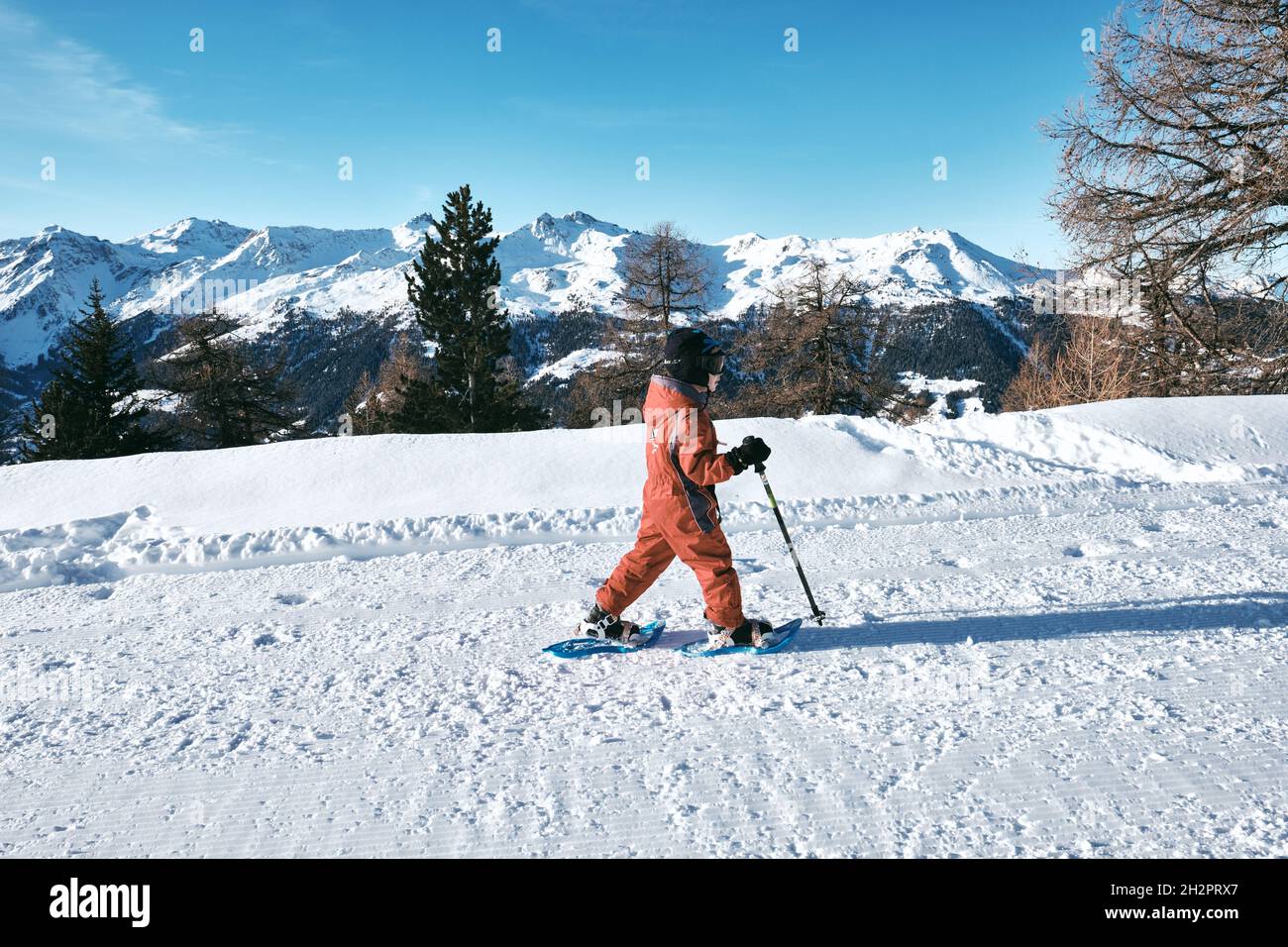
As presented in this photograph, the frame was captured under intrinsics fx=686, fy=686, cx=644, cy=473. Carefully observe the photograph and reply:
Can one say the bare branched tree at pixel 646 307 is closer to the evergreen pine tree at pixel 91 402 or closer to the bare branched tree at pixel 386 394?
the bare branched tree at pixel 386 394

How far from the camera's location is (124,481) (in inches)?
311

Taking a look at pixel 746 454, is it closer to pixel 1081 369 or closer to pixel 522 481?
pixel 522 481

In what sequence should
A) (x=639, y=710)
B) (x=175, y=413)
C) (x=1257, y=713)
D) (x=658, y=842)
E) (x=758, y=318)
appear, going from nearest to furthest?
(x=658, y=842), (x=1257, y=713), (x=639, y=710), (x=758, y=318), (x=175, y=413)

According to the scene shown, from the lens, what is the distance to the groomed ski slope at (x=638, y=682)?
247cm

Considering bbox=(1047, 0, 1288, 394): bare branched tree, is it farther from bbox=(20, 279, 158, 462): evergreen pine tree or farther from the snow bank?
bbox=(20, 279, 158, 462): evergreen pine tree

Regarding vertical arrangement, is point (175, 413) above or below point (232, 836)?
above

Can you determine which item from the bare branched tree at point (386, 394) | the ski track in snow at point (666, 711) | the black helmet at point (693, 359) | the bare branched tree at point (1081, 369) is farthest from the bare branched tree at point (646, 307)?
the black helmet at point (693, 359)

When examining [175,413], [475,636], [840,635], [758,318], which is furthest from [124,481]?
[175,413]

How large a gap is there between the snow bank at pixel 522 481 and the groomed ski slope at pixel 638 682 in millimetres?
70

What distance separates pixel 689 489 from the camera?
12.3 feet

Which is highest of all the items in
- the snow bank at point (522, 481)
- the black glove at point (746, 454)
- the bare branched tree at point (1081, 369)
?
the bare branched tree at point (1081, 369)

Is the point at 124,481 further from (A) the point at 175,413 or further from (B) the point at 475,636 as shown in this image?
(A) the point at 175,413
